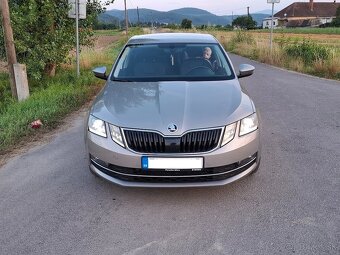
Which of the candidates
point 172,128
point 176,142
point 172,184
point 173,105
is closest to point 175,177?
point 172,184

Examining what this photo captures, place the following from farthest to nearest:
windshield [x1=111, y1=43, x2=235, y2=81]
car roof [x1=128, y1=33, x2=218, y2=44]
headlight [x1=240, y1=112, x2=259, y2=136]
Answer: car roof [x1=128, y1=33, x2=218, y2=44]
windshield [x1=111, y1=43, x2=235, y2=81]
headlight [x1=240, y1=112, x2=259, y2=136]

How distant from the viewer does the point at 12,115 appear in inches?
275

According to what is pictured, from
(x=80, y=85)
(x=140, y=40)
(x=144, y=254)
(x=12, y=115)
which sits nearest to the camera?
(x=144, y=254)

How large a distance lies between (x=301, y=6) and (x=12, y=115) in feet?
379

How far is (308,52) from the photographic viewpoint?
50.2 ft

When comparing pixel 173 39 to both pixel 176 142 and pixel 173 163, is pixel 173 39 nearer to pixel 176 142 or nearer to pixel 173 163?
pixel 176 142

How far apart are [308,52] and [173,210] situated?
13.4 m

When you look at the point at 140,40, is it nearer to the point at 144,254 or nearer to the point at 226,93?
the point at 226,93

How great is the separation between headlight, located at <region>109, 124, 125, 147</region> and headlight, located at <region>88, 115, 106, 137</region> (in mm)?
105

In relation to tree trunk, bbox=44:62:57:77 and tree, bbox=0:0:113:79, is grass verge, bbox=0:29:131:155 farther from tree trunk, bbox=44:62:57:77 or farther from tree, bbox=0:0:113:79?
tree, bbox=0:0:113:79

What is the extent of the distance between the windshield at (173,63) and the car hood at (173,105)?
26 centimetres

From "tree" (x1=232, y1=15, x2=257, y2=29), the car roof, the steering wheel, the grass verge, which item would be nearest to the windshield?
the steering wheel

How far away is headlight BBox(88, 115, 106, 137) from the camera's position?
3.70 m

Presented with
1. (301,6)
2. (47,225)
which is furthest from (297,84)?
(301,6)
